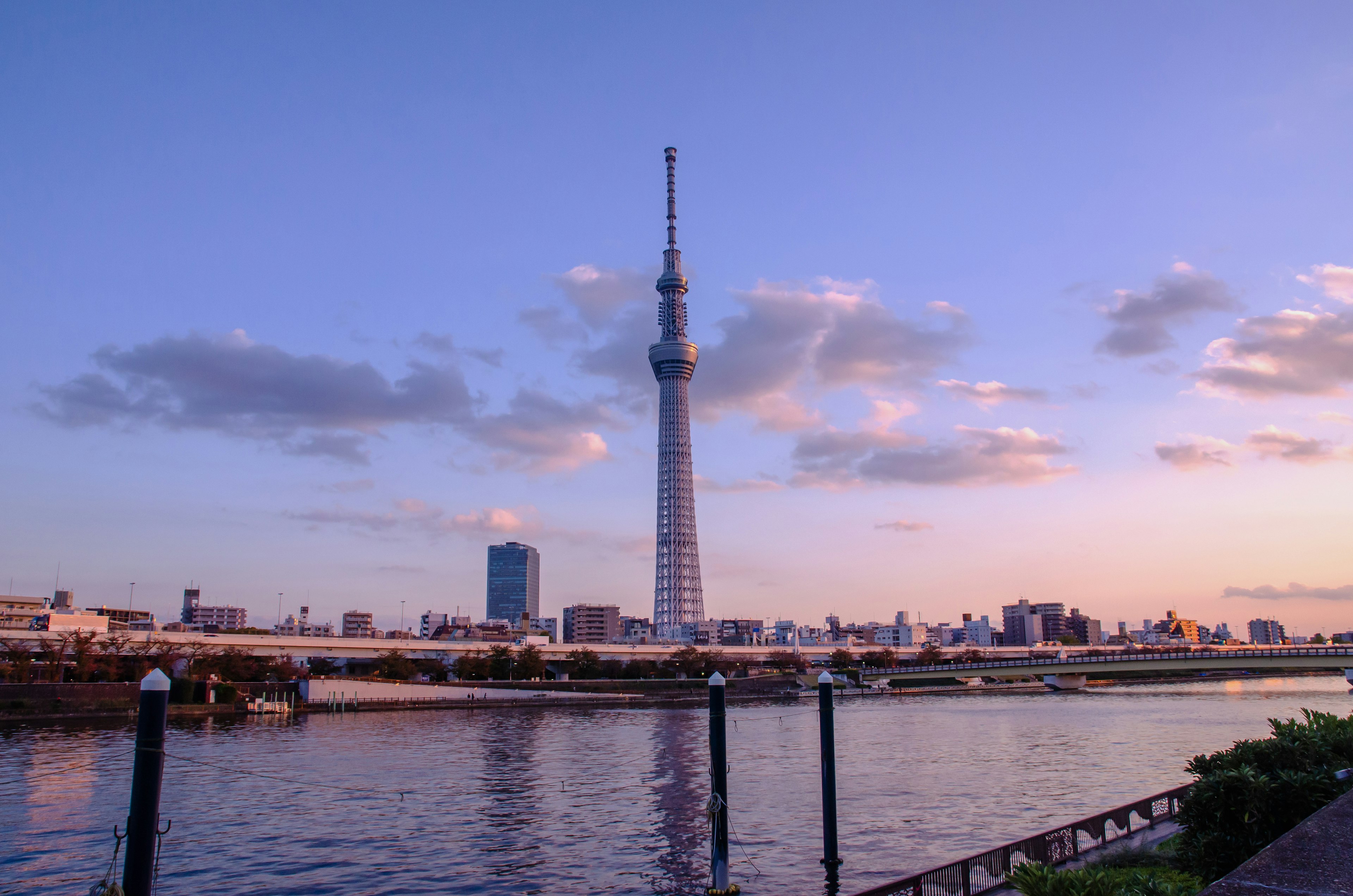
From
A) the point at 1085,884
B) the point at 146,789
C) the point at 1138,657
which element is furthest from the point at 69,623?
the point at 1138,657

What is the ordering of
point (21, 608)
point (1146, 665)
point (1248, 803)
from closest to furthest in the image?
point (1248, 803), point (1146, 665), point (21, 608)

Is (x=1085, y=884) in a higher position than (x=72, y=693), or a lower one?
higher

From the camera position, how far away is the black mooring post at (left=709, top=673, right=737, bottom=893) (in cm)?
2081

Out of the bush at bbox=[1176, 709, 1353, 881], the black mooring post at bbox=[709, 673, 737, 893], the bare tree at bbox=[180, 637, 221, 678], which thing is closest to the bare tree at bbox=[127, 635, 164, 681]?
the bare tree at bbox=[180, 637, 221, 678]

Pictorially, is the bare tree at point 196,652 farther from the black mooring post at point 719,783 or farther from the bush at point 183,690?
the black mooring post at point 719,783

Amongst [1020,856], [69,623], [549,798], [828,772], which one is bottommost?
[549,798]

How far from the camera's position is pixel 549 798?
129ft

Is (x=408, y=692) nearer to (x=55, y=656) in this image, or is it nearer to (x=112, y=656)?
(x=112, y=656)

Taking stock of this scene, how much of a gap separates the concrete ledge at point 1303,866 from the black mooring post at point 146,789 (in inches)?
493

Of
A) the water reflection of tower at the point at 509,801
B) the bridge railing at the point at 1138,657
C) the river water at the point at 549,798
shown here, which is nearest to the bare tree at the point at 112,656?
the river water at the point at 549,798

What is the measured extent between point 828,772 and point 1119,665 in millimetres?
101916

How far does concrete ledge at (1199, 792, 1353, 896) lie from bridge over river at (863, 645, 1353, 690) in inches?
3874

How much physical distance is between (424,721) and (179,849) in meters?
53.4

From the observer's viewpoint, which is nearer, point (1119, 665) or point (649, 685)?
point (1119, 665)
